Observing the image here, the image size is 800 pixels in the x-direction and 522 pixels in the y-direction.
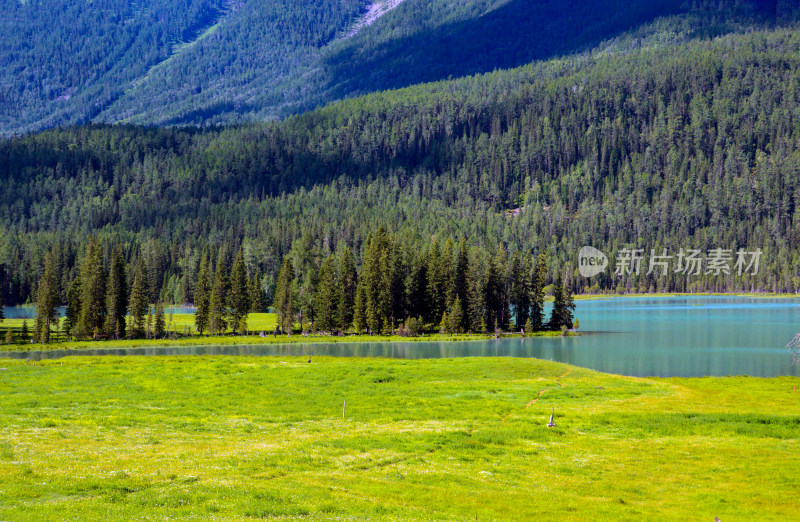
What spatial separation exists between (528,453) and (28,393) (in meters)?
38.7

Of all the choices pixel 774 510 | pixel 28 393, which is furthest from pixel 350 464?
pixel 28 393

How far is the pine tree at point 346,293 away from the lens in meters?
144

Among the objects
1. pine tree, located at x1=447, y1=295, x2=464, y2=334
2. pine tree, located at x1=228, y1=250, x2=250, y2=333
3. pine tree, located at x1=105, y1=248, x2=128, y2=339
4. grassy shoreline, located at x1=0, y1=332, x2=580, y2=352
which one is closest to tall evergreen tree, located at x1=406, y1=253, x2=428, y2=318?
pine tree, located at x1=447, y1=295, x2=464, y2=334

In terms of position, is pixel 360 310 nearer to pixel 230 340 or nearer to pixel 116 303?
pixel 230 340

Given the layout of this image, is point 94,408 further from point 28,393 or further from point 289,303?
point 289,303

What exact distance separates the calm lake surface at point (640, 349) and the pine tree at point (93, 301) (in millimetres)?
21056

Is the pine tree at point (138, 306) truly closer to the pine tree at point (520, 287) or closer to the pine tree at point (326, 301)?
the pine tree at point (326, 301)

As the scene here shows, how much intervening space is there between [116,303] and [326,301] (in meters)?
40.9

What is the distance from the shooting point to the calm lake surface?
283ft

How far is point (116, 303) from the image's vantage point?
463ft

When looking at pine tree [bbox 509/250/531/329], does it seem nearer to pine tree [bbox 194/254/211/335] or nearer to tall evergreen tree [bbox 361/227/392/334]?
tall evergreen tree [bbox 361/227/392/334]

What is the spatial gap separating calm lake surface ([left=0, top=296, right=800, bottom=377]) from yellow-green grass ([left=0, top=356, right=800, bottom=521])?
21086mm

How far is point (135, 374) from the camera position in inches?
2751

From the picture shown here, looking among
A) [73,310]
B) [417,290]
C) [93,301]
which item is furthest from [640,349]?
[73,310]
